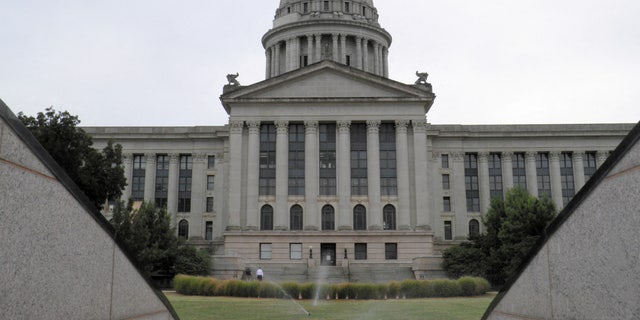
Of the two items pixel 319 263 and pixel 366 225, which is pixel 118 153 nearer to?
pixel 319 263

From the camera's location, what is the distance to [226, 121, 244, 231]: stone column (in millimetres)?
69312

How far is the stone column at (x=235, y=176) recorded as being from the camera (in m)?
69.3

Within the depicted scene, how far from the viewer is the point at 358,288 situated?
123 feet

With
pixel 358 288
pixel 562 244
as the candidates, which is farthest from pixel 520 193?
pixel 562 244

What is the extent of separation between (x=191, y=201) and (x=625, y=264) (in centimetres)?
7657

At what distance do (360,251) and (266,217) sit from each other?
1147 cm

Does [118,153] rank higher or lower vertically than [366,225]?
higher

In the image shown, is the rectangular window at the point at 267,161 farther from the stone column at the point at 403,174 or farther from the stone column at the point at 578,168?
the stone column at the point at 578,168

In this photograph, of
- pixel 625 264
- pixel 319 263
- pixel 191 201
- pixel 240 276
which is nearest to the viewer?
pixel 625 264

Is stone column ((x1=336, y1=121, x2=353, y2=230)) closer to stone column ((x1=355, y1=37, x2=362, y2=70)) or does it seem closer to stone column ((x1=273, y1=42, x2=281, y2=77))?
stone column ((x1=355, y1=37, x2=362, y2=70))

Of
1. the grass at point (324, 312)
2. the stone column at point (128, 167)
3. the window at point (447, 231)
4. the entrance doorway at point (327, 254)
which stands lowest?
the grass at point (324, 312)

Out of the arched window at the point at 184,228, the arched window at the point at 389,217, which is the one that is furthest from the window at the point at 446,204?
the arched window at the point at 184,228

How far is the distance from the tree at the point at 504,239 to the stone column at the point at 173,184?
1472 inches

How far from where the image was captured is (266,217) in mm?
70062
